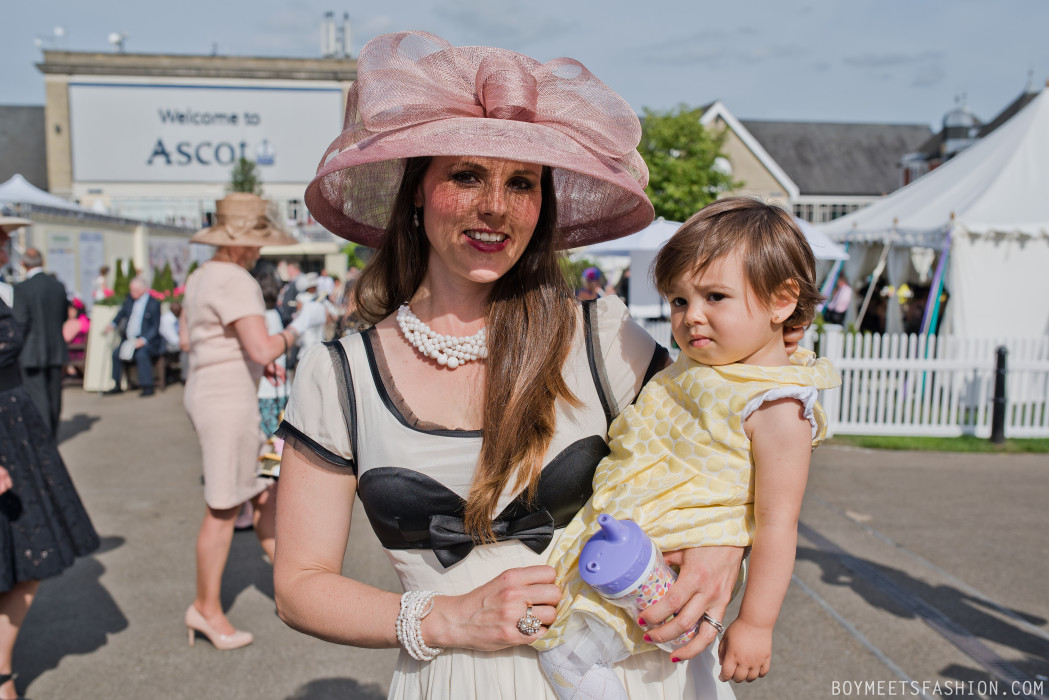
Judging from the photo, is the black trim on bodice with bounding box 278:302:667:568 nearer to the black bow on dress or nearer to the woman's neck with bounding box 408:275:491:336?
the black bow on dress

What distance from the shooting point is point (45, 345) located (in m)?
6.88

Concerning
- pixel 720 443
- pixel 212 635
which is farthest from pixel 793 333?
pixel 212 635

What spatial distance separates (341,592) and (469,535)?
257 millimetres

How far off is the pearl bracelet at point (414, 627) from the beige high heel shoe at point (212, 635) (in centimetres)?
323

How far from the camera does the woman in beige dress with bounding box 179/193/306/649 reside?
159 inches

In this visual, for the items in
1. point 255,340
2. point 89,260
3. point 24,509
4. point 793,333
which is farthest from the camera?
point 89,260

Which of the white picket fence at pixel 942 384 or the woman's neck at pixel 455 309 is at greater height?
the woman's neck at pixel 455 309

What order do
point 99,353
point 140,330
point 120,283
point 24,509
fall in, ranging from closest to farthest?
point 24,509, point 140,330, point 99,353, point 120,283

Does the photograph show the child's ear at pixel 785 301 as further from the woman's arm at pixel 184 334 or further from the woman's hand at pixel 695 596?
the woman's arm at pixel 184 334

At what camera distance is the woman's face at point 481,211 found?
59.5 inches

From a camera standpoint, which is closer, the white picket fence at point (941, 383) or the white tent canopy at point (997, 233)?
the white picket fence at point (941, 383)

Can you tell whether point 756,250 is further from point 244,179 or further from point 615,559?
point 244,179

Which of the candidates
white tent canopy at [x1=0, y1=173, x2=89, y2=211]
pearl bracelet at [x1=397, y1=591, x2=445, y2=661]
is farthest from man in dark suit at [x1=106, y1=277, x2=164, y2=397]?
pearl bracelet at [x1=397, y1=591, x2=445, y2=661]

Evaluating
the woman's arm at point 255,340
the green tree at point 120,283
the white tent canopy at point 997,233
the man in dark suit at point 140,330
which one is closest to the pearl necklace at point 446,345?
the woman's arm at point 255,340
